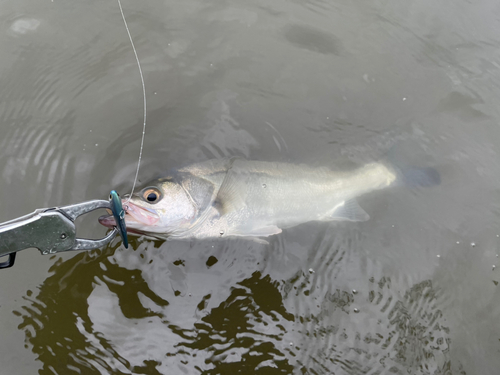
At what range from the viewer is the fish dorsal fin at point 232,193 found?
383 centimetres

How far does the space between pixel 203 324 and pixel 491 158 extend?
13.1 feet

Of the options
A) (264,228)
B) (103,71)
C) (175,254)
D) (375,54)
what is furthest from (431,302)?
(103,71)

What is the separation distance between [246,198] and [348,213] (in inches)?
47.4

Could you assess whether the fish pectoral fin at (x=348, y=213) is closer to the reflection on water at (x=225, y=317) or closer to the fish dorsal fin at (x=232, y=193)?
the reflection on water at (x=225, y=317)

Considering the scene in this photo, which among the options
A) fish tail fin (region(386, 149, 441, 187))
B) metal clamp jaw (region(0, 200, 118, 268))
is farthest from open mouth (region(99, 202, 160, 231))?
fish tail fin (region(386, 149, 441, 187))

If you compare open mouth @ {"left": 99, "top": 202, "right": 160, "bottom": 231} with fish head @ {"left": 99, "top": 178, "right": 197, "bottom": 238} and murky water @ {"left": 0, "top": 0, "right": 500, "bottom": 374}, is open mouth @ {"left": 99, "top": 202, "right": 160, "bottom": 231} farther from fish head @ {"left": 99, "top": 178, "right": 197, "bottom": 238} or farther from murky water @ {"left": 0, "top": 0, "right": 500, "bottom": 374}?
murky water @ {"left": 0, "top": 0, "right": 500, "bottom": 374}

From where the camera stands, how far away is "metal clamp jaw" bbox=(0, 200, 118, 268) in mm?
2266

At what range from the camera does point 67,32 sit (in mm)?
4785

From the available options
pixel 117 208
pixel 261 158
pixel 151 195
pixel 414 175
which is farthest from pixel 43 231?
pixel 414 175

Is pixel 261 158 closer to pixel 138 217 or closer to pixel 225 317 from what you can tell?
pixel 138 217

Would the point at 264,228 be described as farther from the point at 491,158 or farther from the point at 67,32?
the point at 67,32

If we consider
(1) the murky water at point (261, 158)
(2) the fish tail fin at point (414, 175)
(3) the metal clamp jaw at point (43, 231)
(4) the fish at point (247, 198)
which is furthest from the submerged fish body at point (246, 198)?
(3) the metal clamp jaw at point (43, 231)

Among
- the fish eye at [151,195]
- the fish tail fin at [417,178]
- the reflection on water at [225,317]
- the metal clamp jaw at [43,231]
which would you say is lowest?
the reflection on water at [225,317]

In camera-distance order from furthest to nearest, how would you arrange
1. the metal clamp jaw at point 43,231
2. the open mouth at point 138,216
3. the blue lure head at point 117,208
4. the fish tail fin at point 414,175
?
the fish tail fin at point 414,175, the open mouth at point 138,216, the blue lure head at point 117,208, the metal clamp jaw at point 43,231
